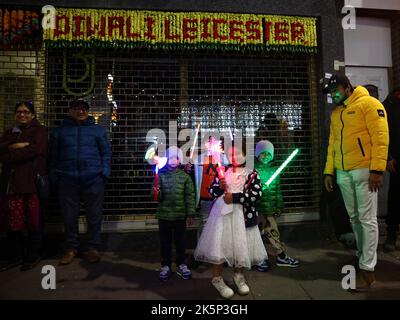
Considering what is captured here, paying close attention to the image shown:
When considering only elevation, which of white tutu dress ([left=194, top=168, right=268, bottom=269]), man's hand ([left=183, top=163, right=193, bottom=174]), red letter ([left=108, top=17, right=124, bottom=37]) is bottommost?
white tutu dress ([left=194, top=168, right=268, bottom=269])

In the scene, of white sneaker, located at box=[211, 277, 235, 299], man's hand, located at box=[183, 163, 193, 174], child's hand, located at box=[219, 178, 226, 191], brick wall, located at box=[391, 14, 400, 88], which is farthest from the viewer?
brick wall, located at box=[391, 14, 400, 88]

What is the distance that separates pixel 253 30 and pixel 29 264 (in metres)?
5.14

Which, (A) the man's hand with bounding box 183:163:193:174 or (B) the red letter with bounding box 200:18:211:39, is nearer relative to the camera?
(A) the man's hand with bounding box 183:163:193:174

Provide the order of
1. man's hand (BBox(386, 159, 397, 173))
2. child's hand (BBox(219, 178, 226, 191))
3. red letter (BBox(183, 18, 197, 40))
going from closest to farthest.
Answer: child's hand (BBox(219, 178, 226, 191)), man's hand (BBox(386, 159, 397, 173)), red letter (BBox(183, 18, 197, 40))

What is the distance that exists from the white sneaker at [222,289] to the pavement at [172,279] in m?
0.09

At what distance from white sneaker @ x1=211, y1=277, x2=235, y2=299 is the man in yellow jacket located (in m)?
1.56

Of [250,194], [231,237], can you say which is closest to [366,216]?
[250,194]

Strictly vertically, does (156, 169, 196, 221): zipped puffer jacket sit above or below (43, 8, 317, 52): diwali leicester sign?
below

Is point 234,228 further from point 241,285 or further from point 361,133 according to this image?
point 361,133

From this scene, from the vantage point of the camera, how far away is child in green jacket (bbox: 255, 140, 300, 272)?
4.58 meters

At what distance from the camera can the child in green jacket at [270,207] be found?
458 centimetres

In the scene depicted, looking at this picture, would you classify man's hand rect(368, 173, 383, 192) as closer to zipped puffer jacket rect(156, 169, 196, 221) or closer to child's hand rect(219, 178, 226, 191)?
child's hand rect(219, 178, 226, 191)

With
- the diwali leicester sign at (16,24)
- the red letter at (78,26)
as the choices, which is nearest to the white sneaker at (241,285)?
the red letter at (78,26)

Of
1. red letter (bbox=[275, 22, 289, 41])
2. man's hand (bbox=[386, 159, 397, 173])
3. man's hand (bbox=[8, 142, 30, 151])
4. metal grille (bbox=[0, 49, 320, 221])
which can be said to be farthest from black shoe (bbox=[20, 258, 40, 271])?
man's hand (bbox=[386, 159, 397, 173])
